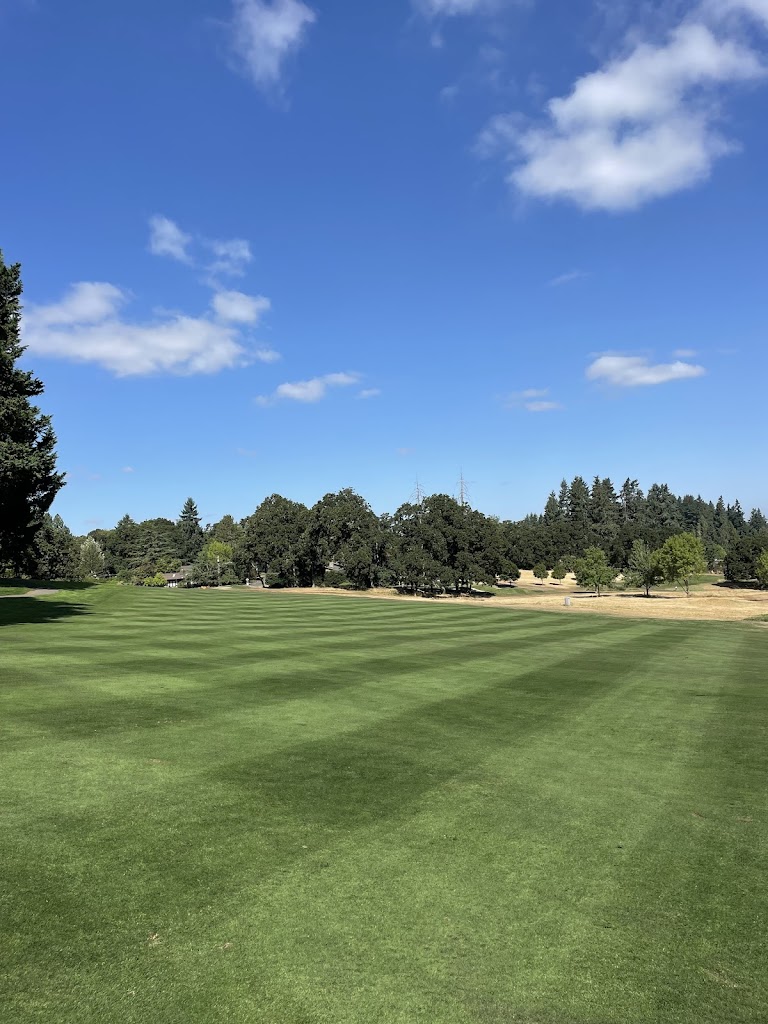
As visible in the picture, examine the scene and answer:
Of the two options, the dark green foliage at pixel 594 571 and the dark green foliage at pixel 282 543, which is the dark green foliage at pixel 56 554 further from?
the dark green foliage at pixel 594 571

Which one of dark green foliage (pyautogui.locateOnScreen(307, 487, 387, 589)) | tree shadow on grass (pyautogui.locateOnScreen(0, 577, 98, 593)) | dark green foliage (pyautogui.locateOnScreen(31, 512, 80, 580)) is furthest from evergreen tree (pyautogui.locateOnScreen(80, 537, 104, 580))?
tree shadow on grass (pyautogui.locateOnScreen(0, 577, 98, 593))

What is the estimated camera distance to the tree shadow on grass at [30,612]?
94.0 feet

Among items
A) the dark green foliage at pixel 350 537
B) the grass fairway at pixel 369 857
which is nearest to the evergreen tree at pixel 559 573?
the dark green foliage at pixel 350 537

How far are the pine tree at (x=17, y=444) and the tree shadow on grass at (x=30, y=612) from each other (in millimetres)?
6510

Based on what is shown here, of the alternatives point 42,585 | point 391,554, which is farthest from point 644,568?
point 42,585

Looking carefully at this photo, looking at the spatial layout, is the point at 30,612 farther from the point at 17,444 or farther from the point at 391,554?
the point at 391,554

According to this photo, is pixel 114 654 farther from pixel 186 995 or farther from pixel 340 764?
pixel 186 995

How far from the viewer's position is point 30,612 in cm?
3341

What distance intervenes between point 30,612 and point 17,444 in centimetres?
973

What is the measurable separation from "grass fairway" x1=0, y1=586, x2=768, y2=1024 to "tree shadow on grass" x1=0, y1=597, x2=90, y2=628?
14832 mm

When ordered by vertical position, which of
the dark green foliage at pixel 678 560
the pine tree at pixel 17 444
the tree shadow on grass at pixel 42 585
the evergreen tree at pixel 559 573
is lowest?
the evergreen tree at pixel 559 573

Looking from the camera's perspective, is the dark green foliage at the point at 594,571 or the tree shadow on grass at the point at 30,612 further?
the dark green foliage at the point at 594,571

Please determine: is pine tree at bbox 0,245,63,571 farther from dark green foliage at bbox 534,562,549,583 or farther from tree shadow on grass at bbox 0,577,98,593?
dark green foliage at bbox 534,562,549,583

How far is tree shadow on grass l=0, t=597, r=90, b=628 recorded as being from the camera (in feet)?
94.0
